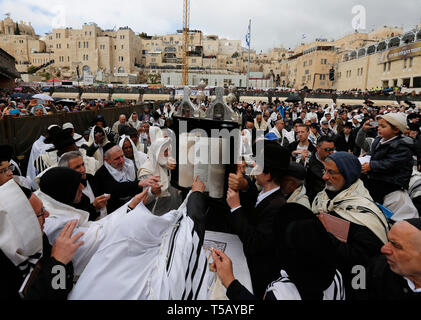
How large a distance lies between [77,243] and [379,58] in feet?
202

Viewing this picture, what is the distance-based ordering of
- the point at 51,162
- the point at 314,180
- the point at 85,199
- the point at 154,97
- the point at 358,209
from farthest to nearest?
1. the point at 154,97
2. the point at 51,162
3. the point at 314,180
4. the point at 85,199
5. the point at 358,209

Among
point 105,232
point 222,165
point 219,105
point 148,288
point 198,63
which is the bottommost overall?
point 148,288

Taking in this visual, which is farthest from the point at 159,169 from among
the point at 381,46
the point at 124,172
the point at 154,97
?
the point at 381,46

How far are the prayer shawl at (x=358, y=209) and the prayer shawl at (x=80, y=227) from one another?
1.78m

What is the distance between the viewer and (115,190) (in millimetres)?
3646

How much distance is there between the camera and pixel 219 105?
2.41 metres

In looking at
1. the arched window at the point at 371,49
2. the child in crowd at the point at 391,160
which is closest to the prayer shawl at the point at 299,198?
the child in crowd at the point at 391,160

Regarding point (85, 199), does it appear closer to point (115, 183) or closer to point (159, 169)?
point (115, 183)

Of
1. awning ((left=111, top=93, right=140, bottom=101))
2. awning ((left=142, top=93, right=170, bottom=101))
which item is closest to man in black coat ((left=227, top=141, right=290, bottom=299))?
awning ((left=142, top=93, right=170, bottom=101))

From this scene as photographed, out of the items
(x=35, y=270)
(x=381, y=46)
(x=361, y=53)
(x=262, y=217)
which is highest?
(x=361, y=53)

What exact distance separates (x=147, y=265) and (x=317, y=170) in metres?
2.91

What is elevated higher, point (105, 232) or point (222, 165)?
point (222, 165)
